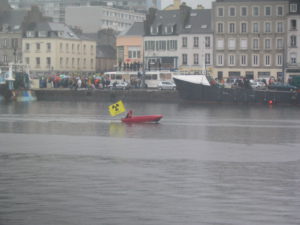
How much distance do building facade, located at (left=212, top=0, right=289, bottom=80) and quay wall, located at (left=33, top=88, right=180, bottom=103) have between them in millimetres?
27710

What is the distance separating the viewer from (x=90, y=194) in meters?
25.6

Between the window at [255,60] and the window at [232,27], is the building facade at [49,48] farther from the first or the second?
the window at [255,60]

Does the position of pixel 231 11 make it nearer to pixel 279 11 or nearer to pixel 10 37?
pixel 279 11

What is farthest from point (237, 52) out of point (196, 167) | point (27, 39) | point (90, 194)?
point (90, 194)

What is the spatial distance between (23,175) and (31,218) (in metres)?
7.75

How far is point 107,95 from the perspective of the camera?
304 feet

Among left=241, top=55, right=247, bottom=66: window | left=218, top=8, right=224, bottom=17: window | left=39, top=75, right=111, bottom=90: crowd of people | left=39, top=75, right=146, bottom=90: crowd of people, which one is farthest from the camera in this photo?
left=218, top=8, right=224, bottom=17: window

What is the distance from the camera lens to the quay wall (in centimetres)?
9012

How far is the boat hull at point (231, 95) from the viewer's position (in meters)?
82.6

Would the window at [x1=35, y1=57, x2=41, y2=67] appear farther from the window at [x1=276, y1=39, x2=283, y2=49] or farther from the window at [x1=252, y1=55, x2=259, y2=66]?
the window at [x1=276, y1=39, x2=283, y2=49]

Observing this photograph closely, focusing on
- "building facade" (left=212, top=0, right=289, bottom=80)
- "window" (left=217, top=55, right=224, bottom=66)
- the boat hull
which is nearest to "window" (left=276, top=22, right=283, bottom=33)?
"building facade" (left=212, top=0, right=289, bottom=80)

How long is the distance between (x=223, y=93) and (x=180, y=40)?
128 ft

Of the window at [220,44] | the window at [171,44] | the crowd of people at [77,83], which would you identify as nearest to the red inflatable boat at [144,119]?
the crowd of people at [77,83]

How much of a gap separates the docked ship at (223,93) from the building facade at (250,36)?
99.9 ft
